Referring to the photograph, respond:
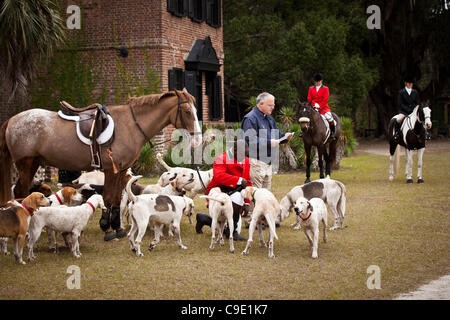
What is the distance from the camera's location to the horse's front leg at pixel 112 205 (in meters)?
8.81

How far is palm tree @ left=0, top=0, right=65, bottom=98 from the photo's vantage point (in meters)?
12.6

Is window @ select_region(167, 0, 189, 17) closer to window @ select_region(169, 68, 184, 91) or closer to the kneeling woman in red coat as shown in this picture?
window @ select_region(169, 68, 184, 91)

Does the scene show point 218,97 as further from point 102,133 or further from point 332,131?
point 102,133

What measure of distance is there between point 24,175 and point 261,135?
12.3 ft

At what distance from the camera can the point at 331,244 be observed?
8438mm

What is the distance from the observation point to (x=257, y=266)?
719 cm

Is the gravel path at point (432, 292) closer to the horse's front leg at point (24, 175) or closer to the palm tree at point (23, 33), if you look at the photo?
the horse's front leg at point (24, 175)

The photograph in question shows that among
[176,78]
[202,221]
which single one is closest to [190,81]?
[176,78]

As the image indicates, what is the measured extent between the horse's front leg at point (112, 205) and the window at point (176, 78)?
35.0 ft

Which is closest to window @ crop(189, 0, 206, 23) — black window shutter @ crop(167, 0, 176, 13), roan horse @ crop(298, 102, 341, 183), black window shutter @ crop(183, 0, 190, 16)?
black window shutter @ crop(183, 0, 190, 16)

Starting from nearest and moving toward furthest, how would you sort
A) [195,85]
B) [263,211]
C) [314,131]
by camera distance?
[263,211]
[314,131]
[195,85]

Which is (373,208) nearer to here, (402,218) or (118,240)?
(402,218)

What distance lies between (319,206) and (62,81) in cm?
1413

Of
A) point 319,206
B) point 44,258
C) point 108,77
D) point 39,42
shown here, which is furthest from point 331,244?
point 108,77
